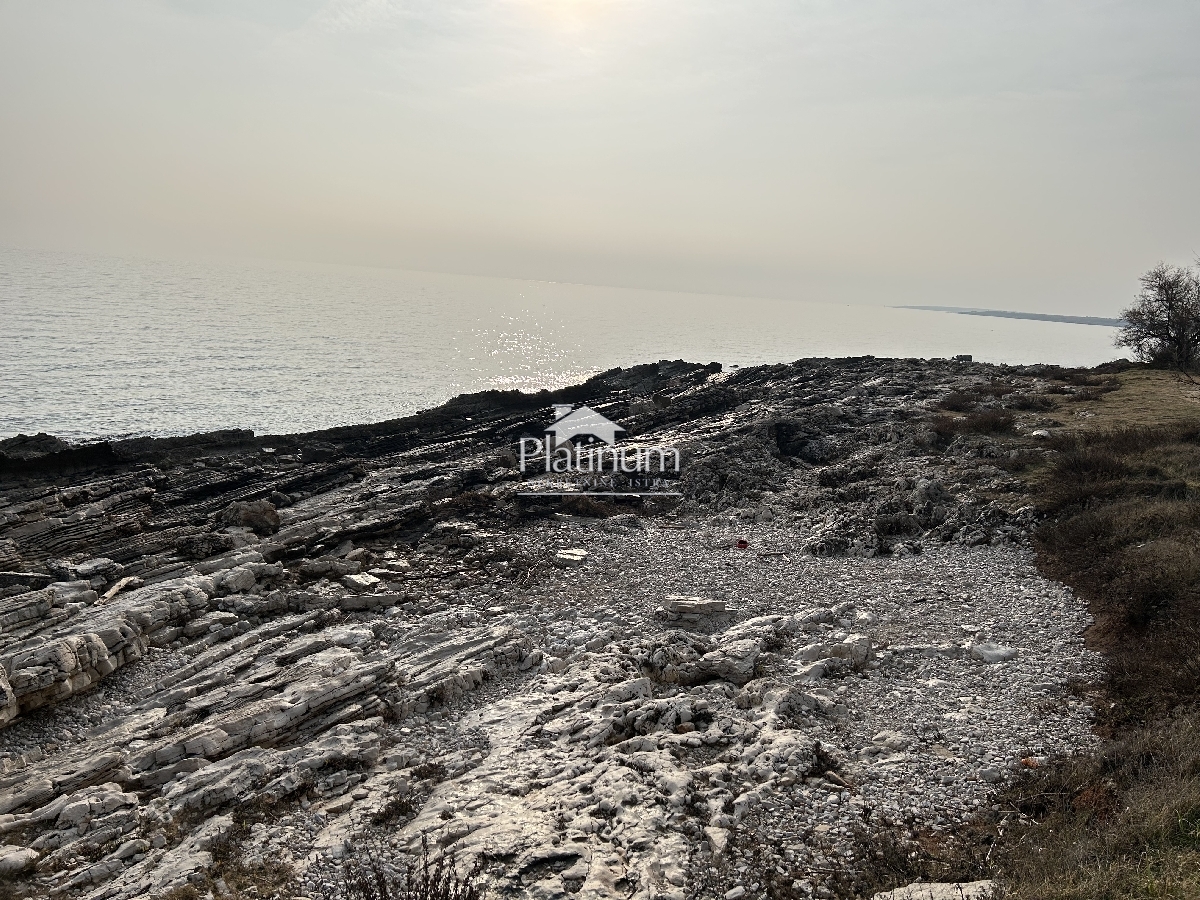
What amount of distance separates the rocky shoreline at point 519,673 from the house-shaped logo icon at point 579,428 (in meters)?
10.5

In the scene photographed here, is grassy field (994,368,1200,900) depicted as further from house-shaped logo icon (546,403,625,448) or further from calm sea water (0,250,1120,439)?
calm sea water (0,250,1120,439)

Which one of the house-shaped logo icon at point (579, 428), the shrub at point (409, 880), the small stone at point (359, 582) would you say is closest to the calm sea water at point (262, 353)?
the house-shaped logo icon at point (579, 428)

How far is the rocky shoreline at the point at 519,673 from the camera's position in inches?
413

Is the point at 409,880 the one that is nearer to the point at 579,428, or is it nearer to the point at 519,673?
the point at 519,673

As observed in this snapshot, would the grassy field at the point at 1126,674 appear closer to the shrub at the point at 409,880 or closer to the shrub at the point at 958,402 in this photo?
the shrub at the point at 409,880

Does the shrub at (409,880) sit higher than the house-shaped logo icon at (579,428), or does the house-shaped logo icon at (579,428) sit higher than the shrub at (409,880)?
the house-shaped logo icon at (579,428)

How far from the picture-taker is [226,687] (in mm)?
15414

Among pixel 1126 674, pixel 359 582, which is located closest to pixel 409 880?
pixel 359 582

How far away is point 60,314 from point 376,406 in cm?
6237

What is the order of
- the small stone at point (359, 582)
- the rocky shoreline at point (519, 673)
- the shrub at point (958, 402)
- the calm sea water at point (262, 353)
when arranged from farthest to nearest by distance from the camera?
the calm sea water at point (262, 353) → the shrub at point (958, 402) → the small stone at point (359, 582) → the rocky shoreline at point (519, 673)

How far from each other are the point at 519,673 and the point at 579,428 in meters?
28.2

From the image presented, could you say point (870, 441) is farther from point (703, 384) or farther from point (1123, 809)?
point (1123, 809)

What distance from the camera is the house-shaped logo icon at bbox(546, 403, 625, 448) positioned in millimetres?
41312

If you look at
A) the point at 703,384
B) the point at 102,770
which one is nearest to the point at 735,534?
the point at 102,770
